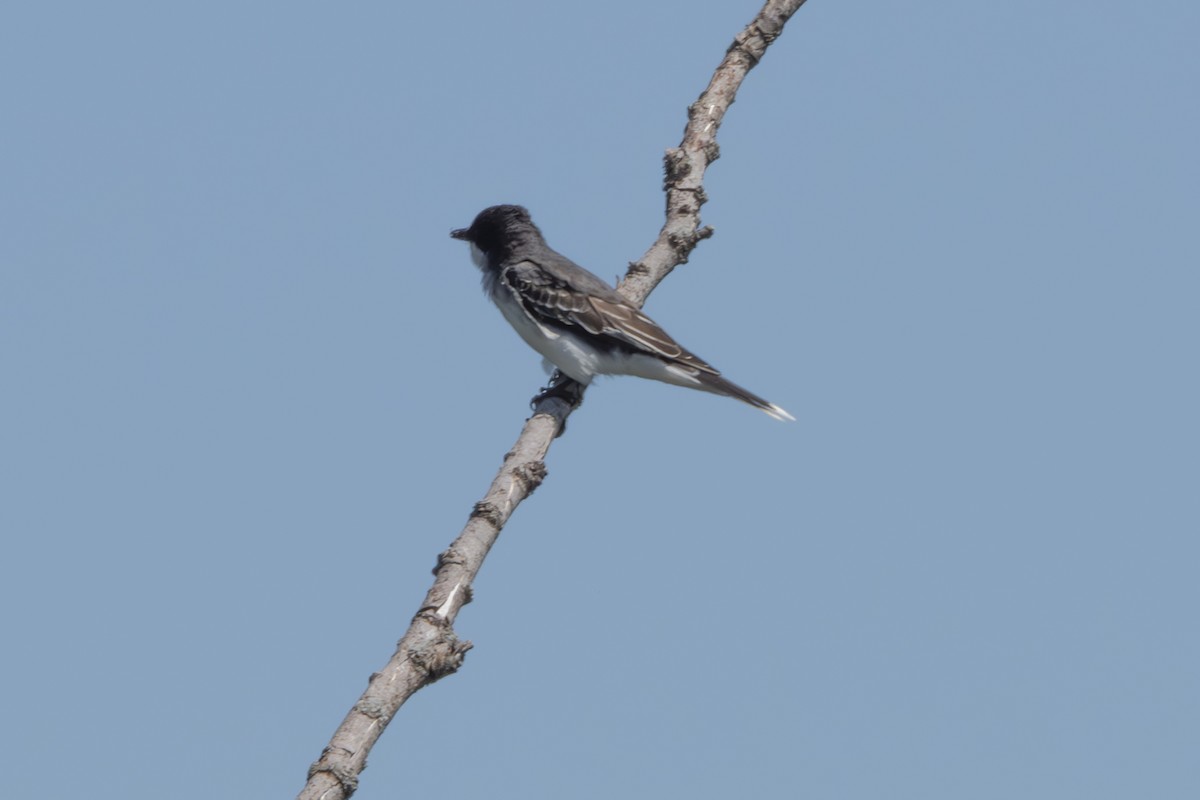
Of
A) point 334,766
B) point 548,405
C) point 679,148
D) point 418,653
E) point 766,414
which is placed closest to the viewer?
point 334,766

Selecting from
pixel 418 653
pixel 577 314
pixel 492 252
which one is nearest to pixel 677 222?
pixel 577 314

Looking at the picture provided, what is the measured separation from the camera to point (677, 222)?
1099 cm

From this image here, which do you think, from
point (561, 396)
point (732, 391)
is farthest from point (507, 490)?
point (732, 391)

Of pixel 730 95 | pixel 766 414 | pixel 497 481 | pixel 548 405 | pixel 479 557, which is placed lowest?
pixel 479 557

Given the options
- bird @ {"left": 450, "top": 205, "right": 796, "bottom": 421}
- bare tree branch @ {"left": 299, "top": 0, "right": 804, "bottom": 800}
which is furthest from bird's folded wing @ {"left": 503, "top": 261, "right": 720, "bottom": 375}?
bare tree branch @ {"left": 299, "top": 0, "right": 804, "bottom": 800}

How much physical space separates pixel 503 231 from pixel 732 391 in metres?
2.92

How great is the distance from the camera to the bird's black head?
1384cm

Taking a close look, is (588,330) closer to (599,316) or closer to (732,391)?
(599,316)

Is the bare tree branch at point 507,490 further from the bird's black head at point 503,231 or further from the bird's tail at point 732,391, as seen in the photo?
the bird's black head at point 503,231

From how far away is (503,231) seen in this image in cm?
1397

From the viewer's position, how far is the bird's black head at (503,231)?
45.4 feet

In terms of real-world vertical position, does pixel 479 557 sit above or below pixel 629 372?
below

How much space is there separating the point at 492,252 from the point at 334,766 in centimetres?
878

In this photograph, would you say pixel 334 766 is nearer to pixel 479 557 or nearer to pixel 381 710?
pixel 381 710
